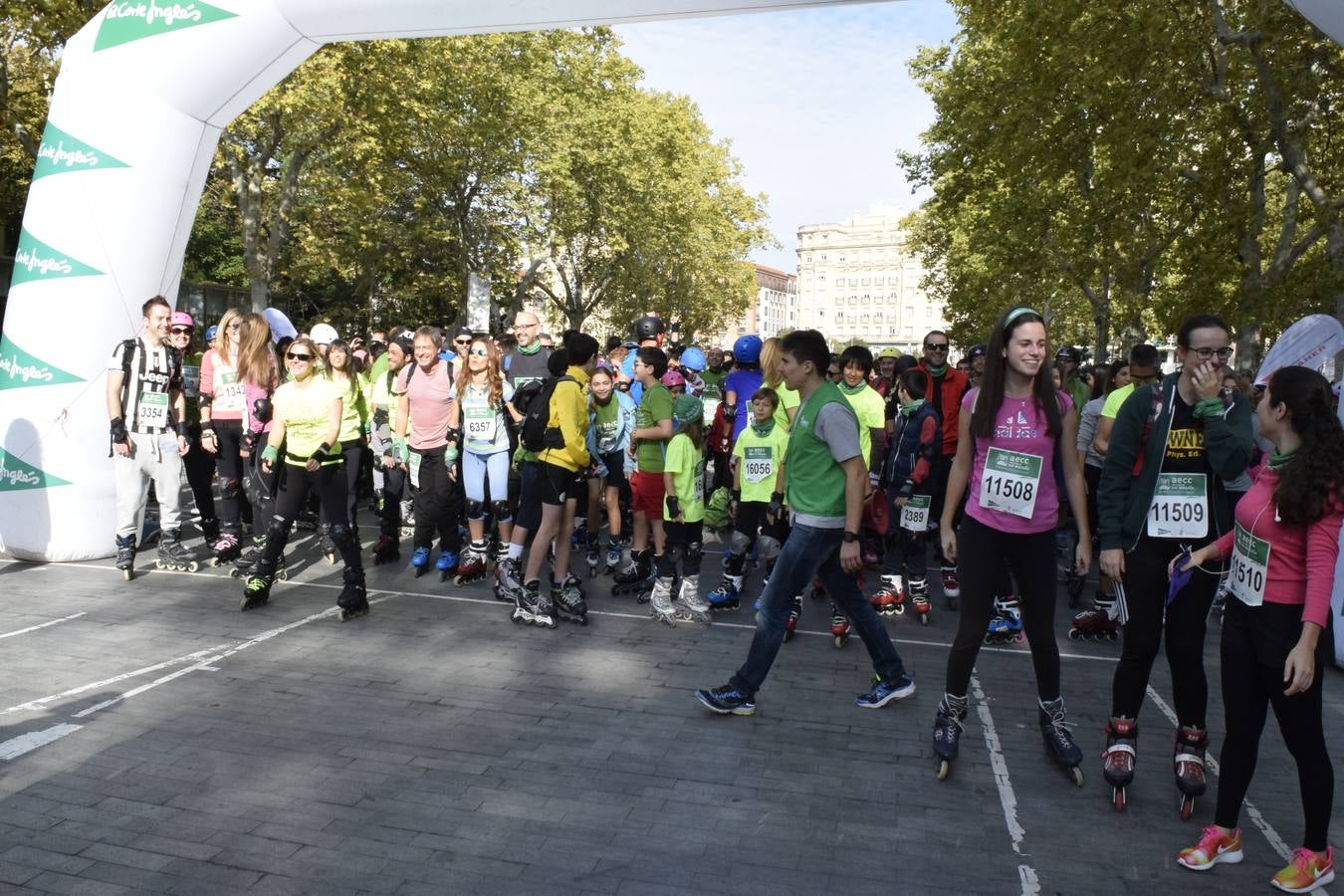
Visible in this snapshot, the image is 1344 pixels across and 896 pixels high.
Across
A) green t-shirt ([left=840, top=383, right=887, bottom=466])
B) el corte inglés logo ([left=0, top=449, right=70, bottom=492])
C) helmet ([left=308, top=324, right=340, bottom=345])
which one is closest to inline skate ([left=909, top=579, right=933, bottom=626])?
green t-shirt ([left=840, top=383, right=887, bottom=466])

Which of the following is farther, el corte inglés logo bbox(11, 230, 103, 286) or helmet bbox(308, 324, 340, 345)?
helmet bbox(308, 324, 340, 345)

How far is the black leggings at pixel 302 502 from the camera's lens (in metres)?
7.29

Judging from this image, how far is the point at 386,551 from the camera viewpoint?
9.26m

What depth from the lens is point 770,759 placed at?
4.86 metres

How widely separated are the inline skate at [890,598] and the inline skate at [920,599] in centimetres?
10

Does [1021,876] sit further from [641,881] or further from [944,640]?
[944,640]

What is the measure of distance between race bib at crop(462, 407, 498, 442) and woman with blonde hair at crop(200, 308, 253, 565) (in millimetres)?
2220

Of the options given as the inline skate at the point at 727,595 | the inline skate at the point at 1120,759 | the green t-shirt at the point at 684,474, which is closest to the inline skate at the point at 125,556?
the green t-shirt at the point at 684,474

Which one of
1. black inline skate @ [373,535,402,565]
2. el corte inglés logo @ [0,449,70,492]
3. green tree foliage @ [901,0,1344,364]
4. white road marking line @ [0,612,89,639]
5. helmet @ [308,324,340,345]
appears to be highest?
green tree foliage @ [901,0,1344,364]

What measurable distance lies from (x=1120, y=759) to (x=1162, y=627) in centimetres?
59

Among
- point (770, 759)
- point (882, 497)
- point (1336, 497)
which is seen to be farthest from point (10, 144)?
point (1336, 497)

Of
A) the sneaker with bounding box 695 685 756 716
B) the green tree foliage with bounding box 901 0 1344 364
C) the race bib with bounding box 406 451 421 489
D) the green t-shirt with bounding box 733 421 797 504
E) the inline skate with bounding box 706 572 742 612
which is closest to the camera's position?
the sneaker with bounding box 695 685 756 716

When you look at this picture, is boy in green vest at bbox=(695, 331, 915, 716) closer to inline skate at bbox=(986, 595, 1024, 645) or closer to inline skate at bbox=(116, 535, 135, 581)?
inline skate at bbox=(986, 595, 1024, 645)

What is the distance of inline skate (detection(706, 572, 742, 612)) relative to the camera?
26.0 ft
